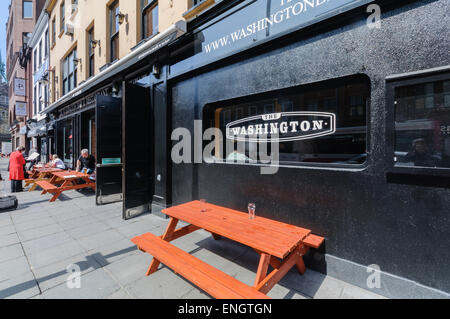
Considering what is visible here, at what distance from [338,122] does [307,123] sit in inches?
16.9

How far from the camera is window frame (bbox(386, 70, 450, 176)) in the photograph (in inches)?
81.7

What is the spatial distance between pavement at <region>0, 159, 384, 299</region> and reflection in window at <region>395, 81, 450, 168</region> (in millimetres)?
1690

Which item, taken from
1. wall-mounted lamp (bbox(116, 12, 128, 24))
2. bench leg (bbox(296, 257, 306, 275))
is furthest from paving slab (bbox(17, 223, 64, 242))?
wall-mounted lamp (bbox(116, 12, 128, 24))

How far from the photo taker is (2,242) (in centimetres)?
374

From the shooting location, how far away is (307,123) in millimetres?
3217

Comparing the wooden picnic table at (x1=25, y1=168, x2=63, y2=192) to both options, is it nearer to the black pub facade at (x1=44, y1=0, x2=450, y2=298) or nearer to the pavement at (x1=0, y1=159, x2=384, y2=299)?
the pavement at (x1=0, y1=159, x2=384, y2=299)

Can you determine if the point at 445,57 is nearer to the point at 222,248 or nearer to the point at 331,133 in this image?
the point at 331,133

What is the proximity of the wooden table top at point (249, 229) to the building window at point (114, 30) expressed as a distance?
23.8 feet

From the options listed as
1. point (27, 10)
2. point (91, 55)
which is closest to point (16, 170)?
point (91, 55)

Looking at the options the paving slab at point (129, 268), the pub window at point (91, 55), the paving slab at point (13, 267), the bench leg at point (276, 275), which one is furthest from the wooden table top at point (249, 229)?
the pub window at point (91, 55)

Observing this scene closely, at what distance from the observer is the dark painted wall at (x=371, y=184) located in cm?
218

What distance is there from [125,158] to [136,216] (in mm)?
1515

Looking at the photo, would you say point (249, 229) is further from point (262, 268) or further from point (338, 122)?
point (338, 122)

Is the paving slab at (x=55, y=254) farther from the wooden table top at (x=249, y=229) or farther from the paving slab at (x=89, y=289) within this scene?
the wooden table top at (x=249, y=229)
